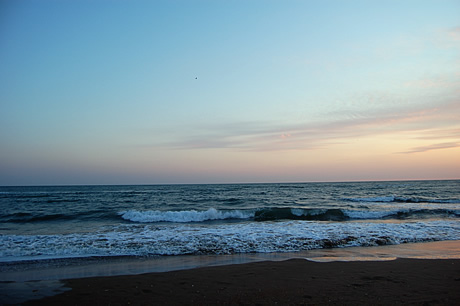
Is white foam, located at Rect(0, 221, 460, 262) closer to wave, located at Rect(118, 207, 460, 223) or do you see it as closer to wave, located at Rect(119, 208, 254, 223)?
wave, located at Rect(118, 207, 460, 223)

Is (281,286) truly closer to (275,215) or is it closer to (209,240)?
(209,240)

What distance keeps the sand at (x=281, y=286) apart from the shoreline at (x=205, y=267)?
0.14 ft

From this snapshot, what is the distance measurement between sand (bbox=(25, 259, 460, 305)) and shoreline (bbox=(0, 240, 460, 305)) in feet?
0.14

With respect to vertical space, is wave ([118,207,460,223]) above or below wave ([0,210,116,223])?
below

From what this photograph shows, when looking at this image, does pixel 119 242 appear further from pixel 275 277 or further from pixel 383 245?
pixel 383 245

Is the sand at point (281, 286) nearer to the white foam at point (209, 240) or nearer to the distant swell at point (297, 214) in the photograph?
the white foam at point (209, 240)

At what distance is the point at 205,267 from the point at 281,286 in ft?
7.89

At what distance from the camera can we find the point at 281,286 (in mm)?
5629

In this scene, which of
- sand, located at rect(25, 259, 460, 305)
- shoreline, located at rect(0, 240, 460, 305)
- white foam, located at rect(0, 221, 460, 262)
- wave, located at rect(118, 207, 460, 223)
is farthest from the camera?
wave, located at rect(118, 207, 460, 223)

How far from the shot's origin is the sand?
4.93m

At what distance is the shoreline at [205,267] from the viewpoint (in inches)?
225

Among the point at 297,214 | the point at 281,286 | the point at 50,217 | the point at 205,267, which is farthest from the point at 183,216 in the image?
the point at 281,286

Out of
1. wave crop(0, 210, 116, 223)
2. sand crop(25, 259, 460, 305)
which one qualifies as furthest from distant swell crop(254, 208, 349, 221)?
sand crop(25, 259, 460, 305)

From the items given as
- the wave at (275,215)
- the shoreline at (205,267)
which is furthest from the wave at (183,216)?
the shoreline at (205,267)
